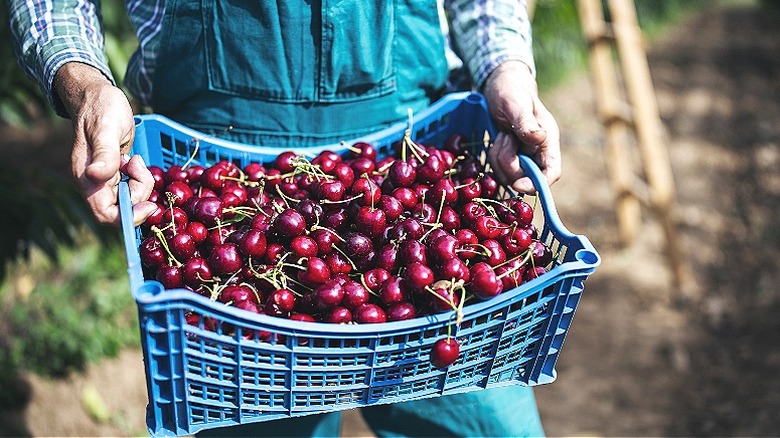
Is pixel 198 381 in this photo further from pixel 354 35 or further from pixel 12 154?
pixel 12 154

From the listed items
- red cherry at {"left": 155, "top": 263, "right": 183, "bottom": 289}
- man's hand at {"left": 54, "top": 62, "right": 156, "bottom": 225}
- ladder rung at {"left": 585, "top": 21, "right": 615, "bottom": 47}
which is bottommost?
ladder rung at {"left": 585, "top": 21, "right": 615, "bottom": 47}

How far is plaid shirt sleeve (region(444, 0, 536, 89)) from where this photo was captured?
2.01 meters

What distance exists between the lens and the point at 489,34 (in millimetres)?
2021

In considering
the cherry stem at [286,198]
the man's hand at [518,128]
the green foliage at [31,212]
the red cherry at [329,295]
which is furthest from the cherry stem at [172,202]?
the green foliage at [31,212]

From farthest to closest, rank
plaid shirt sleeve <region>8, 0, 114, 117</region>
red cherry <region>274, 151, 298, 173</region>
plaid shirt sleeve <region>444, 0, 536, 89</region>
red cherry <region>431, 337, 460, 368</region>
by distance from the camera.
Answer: plaid shirt sleeve <region>444, 0, 536, 89</region>, red cherry <region>274, 151, 298, 173</region>, plaid shirt sleeve <region>8, 0, 114, 117</region>, red cherry <region>431, 337, 460, 368</region>

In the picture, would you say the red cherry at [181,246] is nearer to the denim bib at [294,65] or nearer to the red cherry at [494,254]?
the denim bib at [294,65]

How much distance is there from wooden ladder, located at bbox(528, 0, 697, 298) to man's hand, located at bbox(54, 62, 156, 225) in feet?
10.1

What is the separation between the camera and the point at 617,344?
3928 millimetres

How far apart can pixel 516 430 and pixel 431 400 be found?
0.22 m

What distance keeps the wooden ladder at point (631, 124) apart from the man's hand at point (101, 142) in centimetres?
307

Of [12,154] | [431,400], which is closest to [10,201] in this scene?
[431,400]

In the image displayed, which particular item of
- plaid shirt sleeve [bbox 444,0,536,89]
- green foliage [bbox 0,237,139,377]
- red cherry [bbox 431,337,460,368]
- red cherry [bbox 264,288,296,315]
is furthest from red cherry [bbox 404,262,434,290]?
green foliage [bbox 0,237,139,377]

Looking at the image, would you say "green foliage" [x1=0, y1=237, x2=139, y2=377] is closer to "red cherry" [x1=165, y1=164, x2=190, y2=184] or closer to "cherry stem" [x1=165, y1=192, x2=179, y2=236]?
"red cherry" [x1=165, y1=164, x2=190, y2=184]

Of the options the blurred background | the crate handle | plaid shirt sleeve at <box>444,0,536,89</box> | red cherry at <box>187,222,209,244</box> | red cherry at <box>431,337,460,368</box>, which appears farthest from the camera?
the blurred background
